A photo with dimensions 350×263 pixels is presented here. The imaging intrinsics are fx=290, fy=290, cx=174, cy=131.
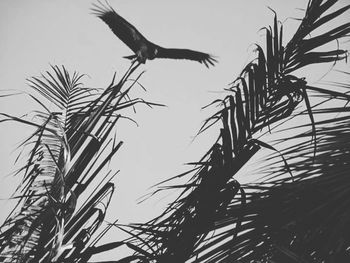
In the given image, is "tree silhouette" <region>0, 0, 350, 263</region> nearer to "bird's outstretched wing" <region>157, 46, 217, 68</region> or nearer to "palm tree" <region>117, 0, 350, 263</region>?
"palm tree" <region>117, 0, 350, 263</region>

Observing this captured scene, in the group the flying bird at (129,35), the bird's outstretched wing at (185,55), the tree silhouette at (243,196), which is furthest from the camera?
the bird's outstretched wing at (185,55)

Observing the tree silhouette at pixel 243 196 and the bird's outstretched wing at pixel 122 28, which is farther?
the bird's outstretched wing at pixel 122 28

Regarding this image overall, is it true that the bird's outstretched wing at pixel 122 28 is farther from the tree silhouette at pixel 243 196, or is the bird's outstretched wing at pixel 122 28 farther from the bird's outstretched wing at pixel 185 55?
the tree silhouette at pixel 243 196

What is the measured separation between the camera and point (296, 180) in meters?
1.04

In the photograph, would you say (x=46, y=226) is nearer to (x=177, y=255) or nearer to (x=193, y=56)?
(x=177, y=255)

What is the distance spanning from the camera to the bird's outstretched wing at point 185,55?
301cm

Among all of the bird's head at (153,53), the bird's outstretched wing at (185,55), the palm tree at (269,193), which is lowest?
the palm tree at (269,193)

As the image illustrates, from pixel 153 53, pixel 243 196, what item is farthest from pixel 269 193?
pixel 153 53

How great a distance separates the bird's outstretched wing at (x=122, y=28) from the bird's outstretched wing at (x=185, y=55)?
28 centimetres

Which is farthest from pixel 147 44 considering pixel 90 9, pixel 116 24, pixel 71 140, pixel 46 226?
pixel 46 226

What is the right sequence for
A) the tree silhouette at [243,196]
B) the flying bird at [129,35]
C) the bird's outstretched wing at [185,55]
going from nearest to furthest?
the tree silhouette at [243,196] → the flying bird at [129,35] → the bird's outstretched wing at [185,55]

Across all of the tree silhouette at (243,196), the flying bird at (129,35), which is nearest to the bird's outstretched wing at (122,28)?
the flying bird at (129,35)

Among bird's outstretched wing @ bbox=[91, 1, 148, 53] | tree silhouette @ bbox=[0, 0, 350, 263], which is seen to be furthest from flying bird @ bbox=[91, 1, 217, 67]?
tree silhouette @ bbox=[0, 0, 350, 263]

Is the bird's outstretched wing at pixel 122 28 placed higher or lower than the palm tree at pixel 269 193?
higher
